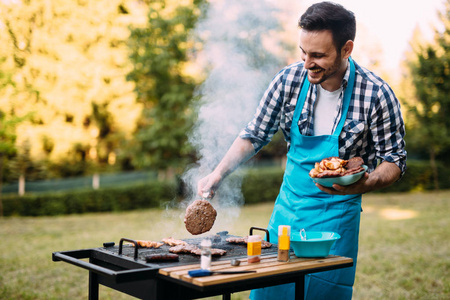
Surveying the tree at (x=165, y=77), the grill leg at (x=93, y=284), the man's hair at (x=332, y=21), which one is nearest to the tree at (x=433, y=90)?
the tree at (x=165, y=77)

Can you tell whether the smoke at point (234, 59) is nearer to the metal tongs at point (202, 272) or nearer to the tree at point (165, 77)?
the tree at point (165, 77)

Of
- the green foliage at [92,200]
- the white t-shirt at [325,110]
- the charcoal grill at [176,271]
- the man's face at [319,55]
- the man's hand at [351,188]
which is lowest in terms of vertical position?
the green foliage at [92,200]

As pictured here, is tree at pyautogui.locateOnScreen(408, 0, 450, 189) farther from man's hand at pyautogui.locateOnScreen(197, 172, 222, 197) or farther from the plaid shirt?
man's hand at pyautogui.locateOnScreen(197, 172, 222, 197)

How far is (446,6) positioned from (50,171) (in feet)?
45.3

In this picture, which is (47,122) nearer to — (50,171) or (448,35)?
(50,171)

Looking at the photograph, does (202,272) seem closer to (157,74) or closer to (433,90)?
(157,74)

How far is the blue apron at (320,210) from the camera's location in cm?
246

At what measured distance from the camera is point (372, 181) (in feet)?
7.46

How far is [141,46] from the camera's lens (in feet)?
45.1

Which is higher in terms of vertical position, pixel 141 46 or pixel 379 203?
pixel 141 46

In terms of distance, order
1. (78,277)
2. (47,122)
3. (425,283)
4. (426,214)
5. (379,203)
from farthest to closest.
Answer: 1. (47,122)
2. (379,203)
3. (426,214)
4. (78,277)
5. (425,283)

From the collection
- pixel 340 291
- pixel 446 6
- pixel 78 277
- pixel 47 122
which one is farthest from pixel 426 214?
pixel 47 122

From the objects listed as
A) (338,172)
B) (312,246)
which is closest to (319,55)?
(338,172)

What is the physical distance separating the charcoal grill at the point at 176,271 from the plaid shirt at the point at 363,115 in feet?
2.01
